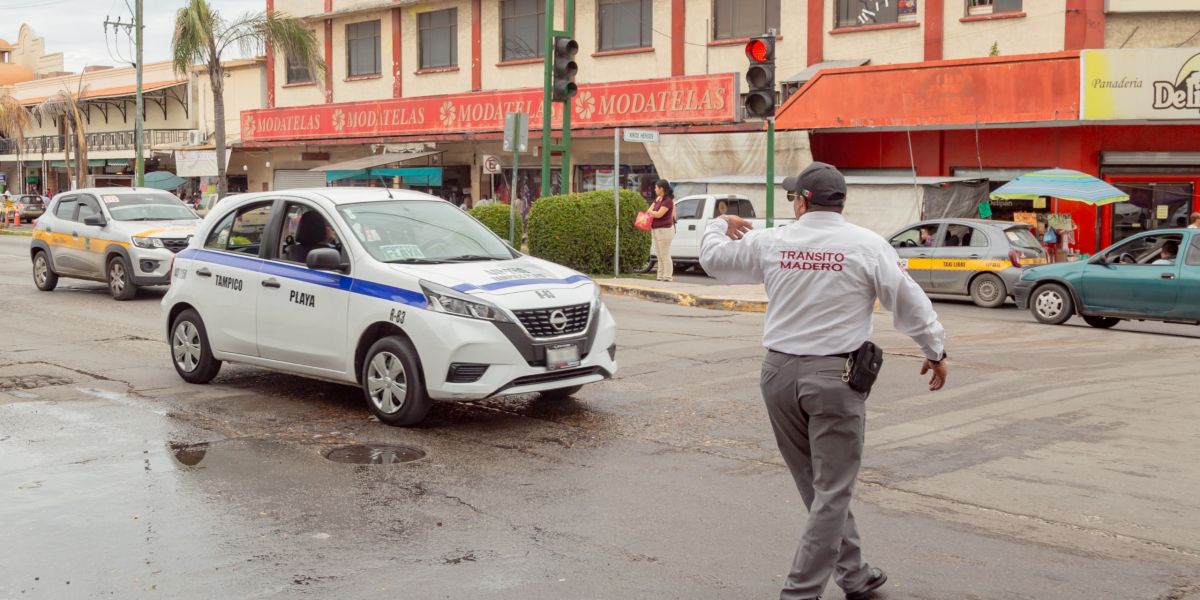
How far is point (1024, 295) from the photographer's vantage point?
667 inches

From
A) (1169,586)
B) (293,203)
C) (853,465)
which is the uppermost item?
(293,203)

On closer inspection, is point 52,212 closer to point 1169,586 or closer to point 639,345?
point 639,345

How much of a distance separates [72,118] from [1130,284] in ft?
188

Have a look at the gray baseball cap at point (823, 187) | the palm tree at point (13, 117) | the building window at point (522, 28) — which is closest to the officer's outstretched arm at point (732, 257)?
the gray baseball cap at point (823, 187)

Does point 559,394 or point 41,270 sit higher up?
point 41,270

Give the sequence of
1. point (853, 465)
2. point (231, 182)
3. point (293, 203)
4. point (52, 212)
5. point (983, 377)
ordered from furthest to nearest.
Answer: point (231, 182) < point (52, 212) < point (983, 377) < point (293, 203) < point (853, 465)

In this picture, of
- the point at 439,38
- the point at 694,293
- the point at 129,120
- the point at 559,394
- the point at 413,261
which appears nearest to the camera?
the point at 413,261

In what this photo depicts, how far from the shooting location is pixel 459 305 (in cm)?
807

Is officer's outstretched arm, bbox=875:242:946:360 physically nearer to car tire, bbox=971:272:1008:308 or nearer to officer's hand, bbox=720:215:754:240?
officer's hand, bbox=720:215:754:240

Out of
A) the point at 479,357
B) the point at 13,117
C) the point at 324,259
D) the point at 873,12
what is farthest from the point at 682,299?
the point at 13,117

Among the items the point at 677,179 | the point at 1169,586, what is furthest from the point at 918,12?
the point at 1169,586

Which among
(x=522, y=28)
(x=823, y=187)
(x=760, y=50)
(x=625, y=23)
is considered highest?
(x=522, y=28)

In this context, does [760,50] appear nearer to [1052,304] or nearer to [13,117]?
[1052,304]

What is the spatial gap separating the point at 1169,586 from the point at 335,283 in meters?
5.76
